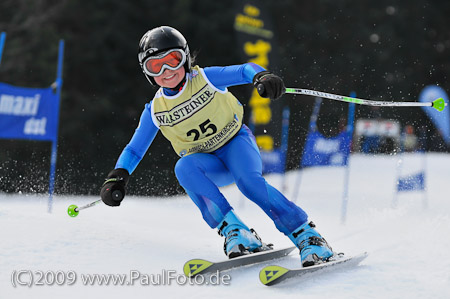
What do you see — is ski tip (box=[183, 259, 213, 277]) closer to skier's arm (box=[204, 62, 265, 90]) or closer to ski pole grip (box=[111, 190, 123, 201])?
ski pole grip (box=[111, 190, 123, 201])

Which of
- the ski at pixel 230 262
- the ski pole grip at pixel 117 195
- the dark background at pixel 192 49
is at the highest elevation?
the dark background at pixel 192 49

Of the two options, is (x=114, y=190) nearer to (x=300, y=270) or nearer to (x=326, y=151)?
(x=300, y=270)

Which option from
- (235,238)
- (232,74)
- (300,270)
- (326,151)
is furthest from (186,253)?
(326,151)

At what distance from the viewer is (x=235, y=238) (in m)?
3.45

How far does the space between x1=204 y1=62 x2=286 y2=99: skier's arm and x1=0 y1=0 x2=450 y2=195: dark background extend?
6.71 metres

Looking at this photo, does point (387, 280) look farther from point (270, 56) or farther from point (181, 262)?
point (270, 56)

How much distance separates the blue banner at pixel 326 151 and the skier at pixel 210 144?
3783 mm

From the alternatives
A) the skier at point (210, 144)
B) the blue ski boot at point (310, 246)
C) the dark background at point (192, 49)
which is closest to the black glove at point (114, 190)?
the skier at point (210, 144)

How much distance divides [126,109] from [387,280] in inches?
637

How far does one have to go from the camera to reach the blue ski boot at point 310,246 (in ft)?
10.6

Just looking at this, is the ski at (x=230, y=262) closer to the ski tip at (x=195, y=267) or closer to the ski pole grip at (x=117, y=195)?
the ski tip at (x=195, y=267)

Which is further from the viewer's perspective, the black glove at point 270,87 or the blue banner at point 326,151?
the blue banner at point 326,151

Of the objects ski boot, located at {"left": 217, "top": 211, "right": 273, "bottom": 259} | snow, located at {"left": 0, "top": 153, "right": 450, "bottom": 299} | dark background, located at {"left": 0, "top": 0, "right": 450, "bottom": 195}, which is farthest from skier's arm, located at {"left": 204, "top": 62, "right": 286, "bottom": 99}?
dark background, located at {"left": 0, "top": 0, "right": 450, "bottom": 195}

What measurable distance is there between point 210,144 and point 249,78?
496 mm
